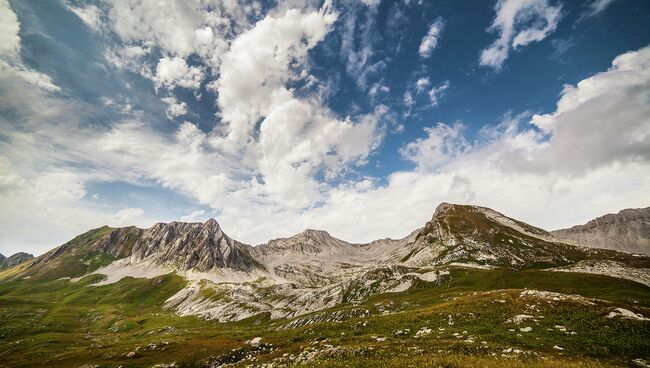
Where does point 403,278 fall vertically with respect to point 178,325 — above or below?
→ above

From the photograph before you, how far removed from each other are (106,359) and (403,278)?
4879 inches

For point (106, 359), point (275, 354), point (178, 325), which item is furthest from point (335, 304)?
point (275, 354)

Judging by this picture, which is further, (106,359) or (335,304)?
(335,304)

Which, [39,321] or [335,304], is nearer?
[335,304]

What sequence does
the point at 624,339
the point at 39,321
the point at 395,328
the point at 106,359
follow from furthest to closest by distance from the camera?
the point at 39,321, the point at 106,359, the point at 395,328, the point at 624,339

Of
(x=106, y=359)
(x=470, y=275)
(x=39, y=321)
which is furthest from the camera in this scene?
(x=39, y=321)

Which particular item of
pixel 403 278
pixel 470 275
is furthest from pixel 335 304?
pixel 470 275

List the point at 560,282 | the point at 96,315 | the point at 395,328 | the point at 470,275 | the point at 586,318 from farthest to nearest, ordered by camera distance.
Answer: the point at 96,315 → the point at 470,275 → the point at 560,282 → the point at 395,328 → the point at 586,318

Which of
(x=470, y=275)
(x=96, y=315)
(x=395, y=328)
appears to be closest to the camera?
(x=395, y=328)

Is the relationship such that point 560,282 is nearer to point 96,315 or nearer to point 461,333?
point 461,333

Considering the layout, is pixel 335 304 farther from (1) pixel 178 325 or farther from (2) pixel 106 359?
(2) pixel 106 359

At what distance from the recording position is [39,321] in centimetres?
14625

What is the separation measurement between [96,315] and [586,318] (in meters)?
222

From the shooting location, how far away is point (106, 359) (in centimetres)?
5381
